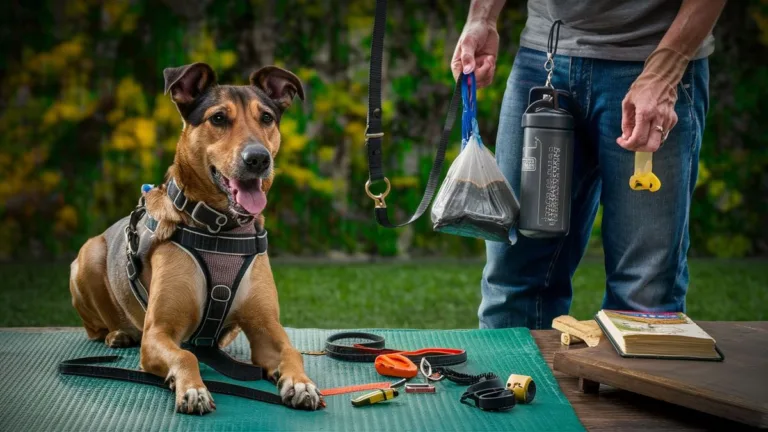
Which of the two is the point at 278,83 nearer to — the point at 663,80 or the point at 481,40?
the point at 481,40

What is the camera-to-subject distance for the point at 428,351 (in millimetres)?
2951

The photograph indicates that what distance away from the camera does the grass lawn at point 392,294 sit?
200 inches

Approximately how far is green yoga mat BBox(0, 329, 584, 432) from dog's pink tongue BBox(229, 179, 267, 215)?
0.52 metres

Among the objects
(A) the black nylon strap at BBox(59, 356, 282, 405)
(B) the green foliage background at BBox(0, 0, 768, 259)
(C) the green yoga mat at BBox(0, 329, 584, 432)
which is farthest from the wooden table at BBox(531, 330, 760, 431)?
(B) the green foliage background at BBox(0, 0, 768, 259)

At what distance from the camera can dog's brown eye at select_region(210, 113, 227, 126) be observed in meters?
2.90

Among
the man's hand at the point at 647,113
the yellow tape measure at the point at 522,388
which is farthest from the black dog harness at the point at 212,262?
the man's hand at the point at 647,113

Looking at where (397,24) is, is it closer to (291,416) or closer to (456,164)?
(456,164)

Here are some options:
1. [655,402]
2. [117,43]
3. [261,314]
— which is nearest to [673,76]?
[655,402]

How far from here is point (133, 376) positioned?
8.93ft

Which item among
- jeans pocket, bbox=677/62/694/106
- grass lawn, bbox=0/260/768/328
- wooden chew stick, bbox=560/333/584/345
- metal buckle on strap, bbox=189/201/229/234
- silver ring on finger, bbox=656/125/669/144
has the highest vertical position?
jeans pocket, bbox=677/62/694/106

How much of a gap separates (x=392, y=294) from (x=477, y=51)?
258cm

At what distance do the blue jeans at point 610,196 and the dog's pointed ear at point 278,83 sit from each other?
0.76m

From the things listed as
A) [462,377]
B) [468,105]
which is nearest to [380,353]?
[462,377]

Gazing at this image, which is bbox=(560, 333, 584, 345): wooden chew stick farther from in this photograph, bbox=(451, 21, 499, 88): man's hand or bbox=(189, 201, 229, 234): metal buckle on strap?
bbox=(189, 201, 229, 234): metal buckle on strap
